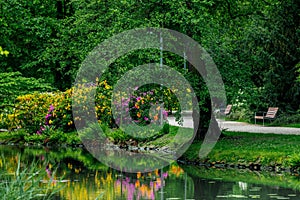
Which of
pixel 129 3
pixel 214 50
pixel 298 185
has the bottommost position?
pixel 298 185

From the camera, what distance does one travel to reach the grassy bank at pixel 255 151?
Result: 17.2m

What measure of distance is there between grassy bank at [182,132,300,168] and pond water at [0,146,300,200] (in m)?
0.56

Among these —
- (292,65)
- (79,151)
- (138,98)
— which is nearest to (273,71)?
(292,65)

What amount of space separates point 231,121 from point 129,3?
15305mm

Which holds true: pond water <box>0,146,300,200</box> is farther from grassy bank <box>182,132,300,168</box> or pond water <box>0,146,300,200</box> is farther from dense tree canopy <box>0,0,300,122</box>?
dense tree canopy <box>0,0,300,122</box>

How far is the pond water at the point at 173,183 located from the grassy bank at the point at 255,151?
562mm

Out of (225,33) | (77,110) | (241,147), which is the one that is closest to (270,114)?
(77,110)

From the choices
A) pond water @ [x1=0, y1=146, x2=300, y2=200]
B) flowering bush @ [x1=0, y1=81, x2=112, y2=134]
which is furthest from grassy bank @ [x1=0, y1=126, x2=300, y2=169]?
flowering bush @ [x1=0, y1=81, x2=112, y2=134]

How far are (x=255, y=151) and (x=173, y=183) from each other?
10.9 ft

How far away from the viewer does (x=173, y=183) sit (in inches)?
624

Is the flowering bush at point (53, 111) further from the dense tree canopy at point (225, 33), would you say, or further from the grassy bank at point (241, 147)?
the dense tree canopy at point (225, 33)

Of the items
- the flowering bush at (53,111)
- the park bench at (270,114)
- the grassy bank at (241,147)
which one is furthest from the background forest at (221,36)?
the grassy bank at (241,147)

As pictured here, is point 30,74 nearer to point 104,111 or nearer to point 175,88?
point 104,111

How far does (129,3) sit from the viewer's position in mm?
20172
